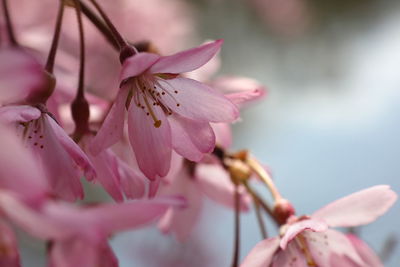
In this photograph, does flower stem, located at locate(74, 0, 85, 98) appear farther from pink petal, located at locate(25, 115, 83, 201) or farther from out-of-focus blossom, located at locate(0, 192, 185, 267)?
out-of-focus blossom, located at locate(0, 192, 185, 267)

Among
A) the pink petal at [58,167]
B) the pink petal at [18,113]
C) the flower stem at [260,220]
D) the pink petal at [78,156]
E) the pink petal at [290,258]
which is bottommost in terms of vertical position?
the flower stem at [260,220]

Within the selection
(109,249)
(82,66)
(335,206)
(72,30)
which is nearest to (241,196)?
(335,206)

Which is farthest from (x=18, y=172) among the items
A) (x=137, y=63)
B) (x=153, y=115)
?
(x=153, y=115)

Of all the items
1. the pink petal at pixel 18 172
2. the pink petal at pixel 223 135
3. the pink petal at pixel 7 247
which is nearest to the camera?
the pink petal at pixel 18 172

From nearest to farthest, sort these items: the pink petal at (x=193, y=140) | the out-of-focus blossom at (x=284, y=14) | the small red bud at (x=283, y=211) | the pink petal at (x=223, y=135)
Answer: the pink petal at (x=193, y=140), the small red bud at (x=283, y=211), the pink petal at (x=223, y=135), the out-of-focus blossom at (x=284, y=14)

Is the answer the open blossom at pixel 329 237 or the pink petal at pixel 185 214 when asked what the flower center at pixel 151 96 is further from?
the pink petal at pixel 185 214

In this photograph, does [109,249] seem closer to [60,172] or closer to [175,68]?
[60,172]

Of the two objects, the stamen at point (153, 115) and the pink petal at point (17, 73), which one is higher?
the pink petal at point (17, 73)

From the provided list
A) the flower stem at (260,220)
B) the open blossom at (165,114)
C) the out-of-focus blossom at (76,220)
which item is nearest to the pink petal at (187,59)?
the open blossom at (165,114)

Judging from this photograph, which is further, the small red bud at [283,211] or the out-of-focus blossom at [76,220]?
the small red bud at [283,211]
